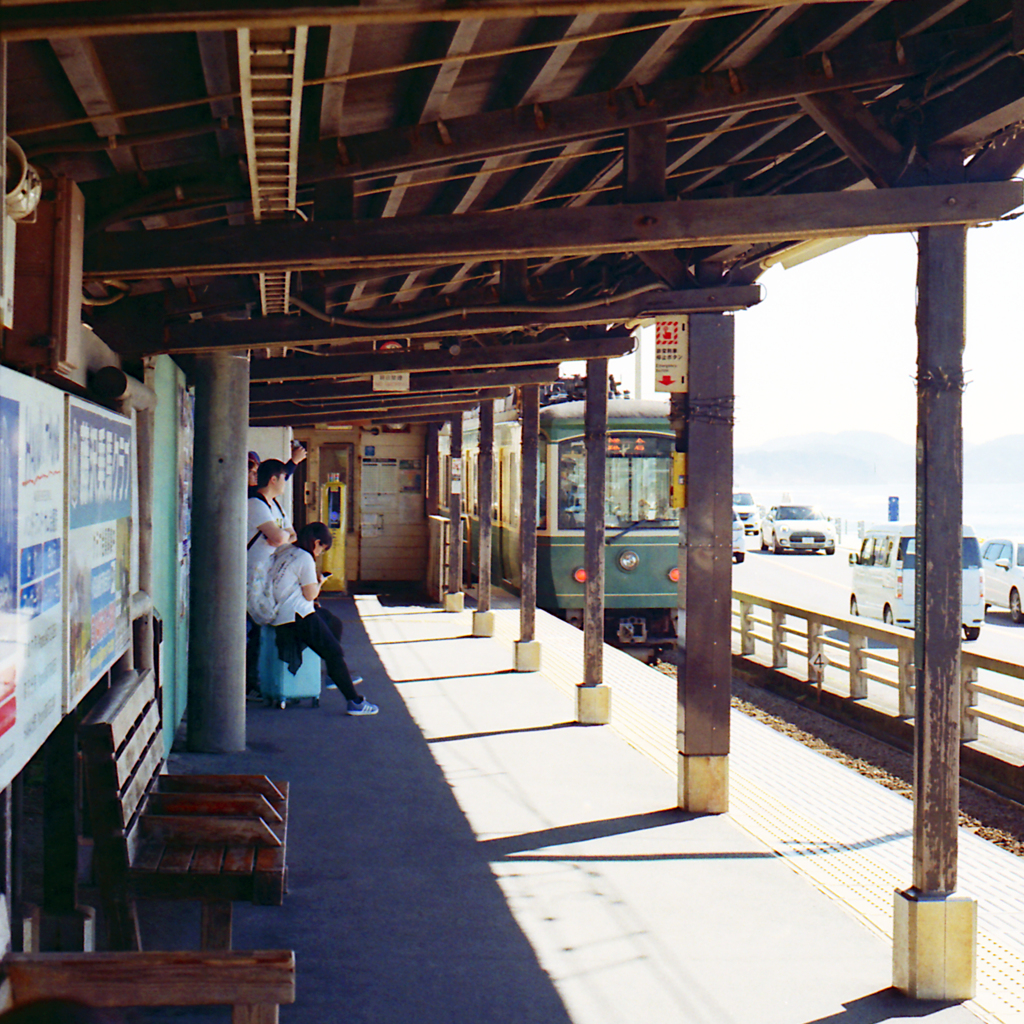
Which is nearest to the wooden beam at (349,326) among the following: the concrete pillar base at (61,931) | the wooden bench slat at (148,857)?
the wooden bench slat at (148,857)

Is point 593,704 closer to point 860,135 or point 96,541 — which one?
point 860,135

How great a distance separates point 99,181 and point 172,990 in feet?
8.54

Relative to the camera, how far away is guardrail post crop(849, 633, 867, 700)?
34.6 ft

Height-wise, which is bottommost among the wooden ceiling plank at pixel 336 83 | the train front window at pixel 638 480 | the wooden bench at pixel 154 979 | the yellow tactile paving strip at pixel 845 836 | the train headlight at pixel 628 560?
the yellow tactile paving strip at pixel 845 836

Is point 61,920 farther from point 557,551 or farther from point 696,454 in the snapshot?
point 557,551

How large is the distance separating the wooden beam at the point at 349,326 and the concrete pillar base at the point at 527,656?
13.9 ft

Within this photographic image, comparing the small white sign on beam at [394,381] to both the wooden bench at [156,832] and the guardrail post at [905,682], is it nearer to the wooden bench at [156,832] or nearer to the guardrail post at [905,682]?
the guardrail post at [905,682]

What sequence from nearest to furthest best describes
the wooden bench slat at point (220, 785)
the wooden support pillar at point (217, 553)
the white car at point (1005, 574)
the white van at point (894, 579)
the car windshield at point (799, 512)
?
the wooden bench slat at point (220, 785)
the wooden support pillar at point (217, 553)
the white van at point (894, 579)
the white car at point (1005, 574)
the car windshield at point (799, 512)

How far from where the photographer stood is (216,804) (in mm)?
4207

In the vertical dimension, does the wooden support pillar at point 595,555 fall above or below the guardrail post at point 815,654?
above

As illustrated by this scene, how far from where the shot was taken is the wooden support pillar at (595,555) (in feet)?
27.3

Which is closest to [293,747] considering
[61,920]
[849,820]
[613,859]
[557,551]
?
[613,859]

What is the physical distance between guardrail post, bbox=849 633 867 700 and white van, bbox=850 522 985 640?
4526 millimetres

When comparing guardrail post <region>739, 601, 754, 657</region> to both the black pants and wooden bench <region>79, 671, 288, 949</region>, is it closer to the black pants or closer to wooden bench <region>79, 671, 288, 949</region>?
the black pants
